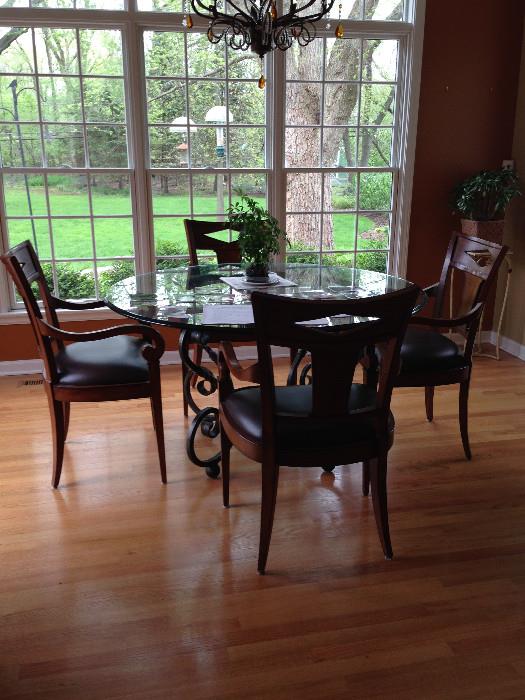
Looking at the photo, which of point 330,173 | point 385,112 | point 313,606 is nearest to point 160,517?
point 313,606

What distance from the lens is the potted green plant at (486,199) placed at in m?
4.11

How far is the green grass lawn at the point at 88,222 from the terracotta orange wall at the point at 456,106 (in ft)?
5.01

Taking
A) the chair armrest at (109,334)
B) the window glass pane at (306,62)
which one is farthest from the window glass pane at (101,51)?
the chair armrest at (109,334)

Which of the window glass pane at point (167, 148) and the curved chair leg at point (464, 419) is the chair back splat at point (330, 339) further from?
the window glass pane at point (167, 148)

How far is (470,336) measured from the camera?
2771 millimetres

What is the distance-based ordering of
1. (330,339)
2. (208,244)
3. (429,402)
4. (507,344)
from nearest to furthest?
(330,339) → (429,402) → (208,244) → (507,344)

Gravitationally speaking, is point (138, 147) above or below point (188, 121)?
below

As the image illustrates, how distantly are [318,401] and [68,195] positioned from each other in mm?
2726

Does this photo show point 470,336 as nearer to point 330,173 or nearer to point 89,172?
point 330,173

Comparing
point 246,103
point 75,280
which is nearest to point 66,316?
point 75,280

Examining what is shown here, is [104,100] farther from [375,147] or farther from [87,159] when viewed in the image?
[375,147]

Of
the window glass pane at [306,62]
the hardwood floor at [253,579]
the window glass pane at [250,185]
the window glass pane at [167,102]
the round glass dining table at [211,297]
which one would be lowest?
the hardwood floor at [253,579]

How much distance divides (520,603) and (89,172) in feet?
11.0

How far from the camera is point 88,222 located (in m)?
4.04
